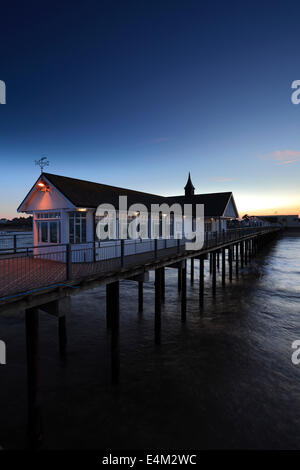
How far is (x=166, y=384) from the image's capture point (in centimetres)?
830

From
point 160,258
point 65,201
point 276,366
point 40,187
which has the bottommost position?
point 276,366

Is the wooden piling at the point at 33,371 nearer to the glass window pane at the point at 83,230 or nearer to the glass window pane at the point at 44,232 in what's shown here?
the glass window pane at the point at 83,230

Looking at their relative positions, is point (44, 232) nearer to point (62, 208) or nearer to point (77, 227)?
point (62, 208)

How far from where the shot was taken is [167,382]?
331 inches

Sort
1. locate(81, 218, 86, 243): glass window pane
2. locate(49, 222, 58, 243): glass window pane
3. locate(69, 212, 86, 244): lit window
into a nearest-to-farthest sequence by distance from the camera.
Result: 1. locate(69, 212, 86, 244): lit window
2. locate(81, 218, 86, 243): glass window pane
3. locate(49, 222, 58, 243): glass window pane

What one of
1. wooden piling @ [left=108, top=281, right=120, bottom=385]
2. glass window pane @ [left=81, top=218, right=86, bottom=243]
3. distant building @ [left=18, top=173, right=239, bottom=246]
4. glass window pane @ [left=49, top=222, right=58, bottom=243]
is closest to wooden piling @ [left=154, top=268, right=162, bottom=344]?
wooden piling @ [left=108, top=281, right=120, bottom=385]

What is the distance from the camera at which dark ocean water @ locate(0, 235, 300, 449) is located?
6.35 m

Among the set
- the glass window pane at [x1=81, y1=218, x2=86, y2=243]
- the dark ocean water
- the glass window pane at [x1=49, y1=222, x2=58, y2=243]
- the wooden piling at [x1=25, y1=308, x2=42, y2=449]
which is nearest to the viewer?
the wooden piling at [x1=25, y1=308, x2=42, y2=449]

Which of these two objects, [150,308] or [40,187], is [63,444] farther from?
[40,187]

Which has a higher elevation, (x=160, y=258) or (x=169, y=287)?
(x=160, y=258)

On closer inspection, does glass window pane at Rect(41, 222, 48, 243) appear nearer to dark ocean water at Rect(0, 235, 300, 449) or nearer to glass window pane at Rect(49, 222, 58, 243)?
glass window pane at Rect(49, 222, 58, 243)

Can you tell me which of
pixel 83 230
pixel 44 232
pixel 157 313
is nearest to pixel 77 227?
pixel 83 230
